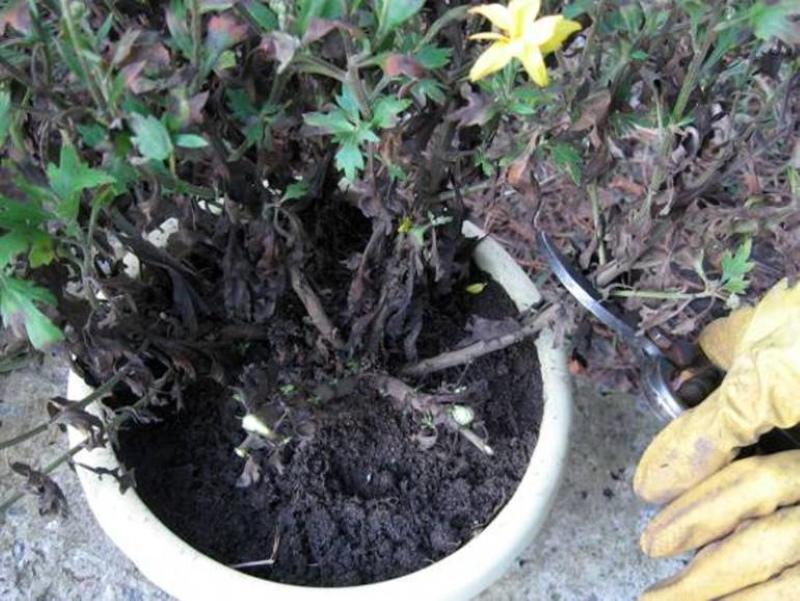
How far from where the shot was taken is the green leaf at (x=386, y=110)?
604 mm

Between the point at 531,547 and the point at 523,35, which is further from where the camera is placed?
the point at 531,547

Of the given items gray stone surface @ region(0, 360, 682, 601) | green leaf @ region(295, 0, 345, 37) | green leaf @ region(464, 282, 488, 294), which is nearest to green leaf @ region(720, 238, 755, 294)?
green leaf @ region(464, 282, 488, 294)

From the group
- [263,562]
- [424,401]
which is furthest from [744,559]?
[263,562]

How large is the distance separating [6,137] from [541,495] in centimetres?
51

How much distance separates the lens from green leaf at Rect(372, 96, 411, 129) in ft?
1.98

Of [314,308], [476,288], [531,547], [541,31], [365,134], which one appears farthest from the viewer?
[531,547]

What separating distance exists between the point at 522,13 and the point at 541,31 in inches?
0.7

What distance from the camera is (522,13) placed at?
522 mm

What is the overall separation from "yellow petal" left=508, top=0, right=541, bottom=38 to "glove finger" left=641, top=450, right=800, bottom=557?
0.46 metres

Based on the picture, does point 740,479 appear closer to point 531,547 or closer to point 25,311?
point 531,547

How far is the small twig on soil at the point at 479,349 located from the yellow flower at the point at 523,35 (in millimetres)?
372

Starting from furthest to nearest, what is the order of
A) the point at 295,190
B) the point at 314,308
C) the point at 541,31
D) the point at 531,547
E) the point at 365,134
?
1. the point at 531,547
2. the point at 314,308
3. the point at 295,190
4. the point at 365,134
5. the point at 541,31

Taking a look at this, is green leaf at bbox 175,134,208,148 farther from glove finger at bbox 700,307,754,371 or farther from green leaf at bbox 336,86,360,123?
glove finger at bbox 700,307,754,371

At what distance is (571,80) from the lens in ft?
2.02
